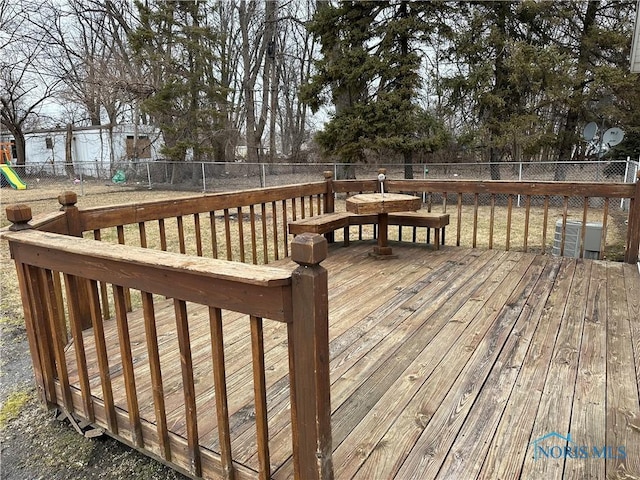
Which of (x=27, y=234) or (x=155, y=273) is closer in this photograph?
(x=155, y=273)

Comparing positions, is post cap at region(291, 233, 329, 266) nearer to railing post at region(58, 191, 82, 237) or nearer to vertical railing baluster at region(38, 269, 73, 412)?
vertical railing baluster at region(38, 269, 73, 412)

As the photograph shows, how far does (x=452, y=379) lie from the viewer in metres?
1.99

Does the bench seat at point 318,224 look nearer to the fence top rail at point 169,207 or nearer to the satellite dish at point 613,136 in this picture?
the fence top rail at point 169,207

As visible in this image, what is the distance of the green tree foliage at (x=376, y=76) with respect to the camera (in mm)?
10977

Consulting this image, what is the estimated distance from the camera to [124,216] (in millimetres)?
2758

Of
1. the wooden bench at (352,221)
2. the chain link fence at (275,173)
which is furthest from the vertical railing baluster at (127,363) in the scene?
the chain link fence at (275,173)

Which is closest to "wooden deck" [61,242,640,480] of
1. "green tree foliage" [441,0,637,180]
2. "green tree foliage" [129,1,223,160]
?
"green tree foliage" [441,0,637,180]

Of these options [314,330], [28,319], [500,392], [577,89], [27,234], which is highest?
[577,89]

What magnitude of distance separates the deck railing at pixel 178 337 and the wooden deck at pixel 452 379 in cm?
7

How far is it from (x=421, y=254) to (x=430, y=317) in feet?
5.69

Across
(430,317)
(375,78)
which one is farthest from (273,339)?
(375,78)

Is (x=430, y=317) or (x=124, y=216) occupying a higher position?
(x=124, y=216)

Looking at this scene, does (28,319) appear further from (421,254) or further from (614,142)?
(614,142)

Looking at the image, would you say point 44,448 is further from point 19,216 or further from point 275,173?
point 275,173
